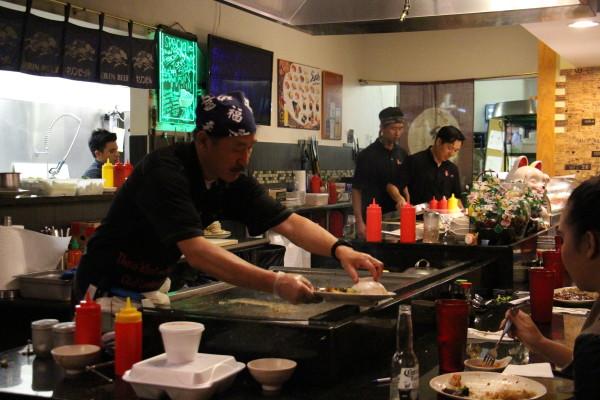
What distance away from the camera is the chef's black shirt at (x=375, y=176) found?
6.91 m

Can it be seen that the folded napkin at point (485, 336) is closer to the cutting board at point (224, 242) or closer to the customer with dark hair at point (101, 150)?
the cutting board at point (224, 242)

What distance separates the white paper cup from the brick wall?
277 inches

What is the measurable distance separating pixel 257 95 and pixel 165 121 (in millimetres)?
1611

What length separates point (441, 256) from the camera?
164 inches

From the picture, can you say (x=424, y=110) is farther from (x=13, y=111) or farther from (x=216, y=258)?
(x=216, y=258)

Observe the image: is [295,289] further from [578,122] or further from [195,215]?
[578,122]

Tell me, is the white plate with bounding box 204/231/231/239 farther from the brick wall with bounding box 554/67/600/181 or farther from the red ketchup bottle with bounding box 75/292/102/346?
the brick wall with bounding box 554/67/600/181

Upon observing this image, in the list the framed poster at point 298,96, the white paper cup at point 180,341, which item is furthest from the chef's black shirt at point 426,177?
the white paper cup at point 180,341

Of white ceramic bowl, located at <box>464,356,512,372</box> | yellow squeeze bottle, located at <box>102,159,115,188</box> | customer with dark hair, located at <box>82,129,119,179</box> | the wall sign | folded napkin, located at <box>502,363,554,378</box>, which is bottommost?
folded napkin, located at <box>502,363,554,378</box>

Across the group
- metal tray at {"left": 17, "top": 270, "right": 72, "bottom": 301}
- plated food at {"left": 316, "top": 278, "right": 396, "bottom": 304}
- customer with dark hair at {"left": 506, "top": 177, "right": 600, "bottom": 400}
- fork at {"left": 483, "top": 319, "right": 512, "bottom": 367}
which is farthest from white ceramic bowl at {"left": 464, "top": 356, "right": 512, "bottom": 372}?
metal tray at {"left": 17, "top": 270, "right": 72, "bottom": 301}

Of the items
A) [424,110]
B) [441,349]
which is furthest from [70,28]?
[424,110]

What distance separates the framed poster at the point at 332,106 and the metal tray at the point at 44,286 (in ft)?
18.1

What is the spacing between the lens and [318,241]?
2988mm

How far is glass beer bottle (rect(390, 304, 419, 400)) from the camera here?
1956 millimetres
